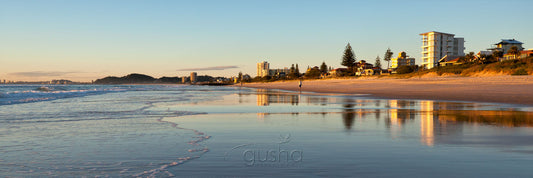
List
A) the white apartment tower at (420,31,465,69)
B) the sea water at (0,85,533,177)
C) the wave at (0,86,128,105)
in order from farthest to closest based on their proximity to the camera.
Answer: the white apartment tower at (420,31,465,69), the wave at (0,86,128,105), the sea water at (0,85,533,177)

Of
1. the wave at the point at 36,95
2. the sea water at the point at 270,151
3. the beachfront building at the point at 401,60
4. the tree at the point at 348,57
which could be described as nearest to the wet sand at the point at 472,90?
the sea water at the point at 270,151

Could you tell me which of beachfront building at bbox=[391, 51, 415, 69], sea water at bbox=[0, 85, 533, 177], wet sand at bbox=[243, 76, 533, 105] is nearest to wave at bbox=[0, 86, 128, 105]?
sea water at bbox=[0, 85, 533, 177]

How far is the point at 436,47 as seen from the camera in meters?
125

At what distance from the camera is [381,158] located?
16.2ft

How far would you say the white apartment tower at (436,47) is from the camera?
4897 inches

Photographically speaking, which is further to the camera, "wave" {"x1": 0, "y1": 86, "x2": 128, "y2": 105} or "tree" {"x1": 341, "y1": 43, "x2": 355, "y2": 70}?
"tree" {"x1": 341, "y1": 43, "x2": 355, "y2": 70}

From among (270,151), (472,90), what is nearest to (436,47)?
(472,90)

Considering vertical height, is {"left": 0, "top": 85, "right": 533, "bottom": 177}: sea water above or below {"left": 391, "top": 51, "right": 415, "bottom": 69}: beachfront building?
below

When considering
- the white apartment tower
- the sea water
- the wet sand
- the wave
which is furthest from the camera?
the white apartment tower

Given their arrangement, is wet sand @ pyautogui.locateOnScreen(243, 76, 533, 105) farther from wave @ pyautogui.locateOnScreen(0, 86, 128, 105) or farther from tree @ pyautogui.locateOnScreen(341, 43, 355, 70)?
tree @ pyautogui.locateOnScreen(341, 43, 355, 70)

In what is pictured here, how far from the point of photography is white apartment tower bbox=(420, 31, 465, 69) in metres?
124

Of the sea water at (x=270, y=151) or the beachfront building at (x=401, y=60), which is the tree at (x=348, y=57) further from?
the sea water at (x=270, y=151)

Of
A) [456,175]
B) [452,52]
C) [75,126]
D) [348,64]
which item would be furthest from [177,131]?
[452,52]

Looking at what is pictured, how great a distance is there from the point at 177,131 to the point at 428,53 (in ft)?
444
